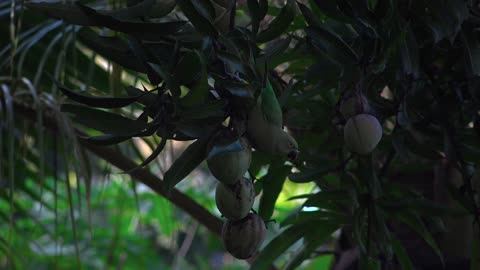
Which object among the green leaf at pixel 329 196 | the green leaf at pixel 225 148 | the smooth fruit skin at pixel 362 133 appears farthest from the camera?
the green leaf at pixel 329 196

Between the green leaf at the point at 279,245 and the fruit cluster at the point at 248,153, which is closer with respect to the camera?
the fruit cluster at the point at 248,153

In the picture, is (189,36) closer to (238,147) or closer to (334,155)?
(238,147)

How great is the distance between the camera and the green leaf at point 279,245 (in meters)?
0.90

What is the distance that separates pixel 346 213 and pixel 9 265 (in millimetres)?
440

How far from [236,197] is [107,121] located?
11cm

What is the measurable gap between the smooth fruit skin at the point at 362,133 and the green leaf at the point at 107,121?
17cm

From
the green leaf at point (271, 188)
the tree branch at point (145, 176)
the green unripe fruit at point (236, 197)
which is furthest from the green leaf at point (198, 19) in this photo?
the tree branch at point (145, 176)

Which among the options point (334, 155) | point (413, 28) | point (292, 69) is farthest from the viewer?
point (334, 155)

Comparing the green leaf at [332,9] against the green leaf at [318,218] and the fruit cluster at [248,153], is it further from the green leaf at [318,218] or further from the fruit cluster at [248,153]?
the green leaf at [318,218]

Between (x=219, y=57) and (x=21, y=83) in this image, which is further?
(x=21, y=83)

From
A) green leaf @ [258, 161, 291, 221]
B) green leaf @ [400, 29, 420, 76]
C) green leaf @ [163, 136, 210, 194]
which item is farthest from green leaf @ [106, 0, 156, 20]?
green leaf @ [258, 161, 291, 221]

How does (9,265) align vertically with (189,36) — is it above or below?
below

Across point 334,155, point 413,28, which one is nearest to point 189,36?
point 413,28

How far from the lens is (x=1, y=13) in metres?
1.15
